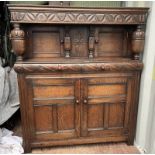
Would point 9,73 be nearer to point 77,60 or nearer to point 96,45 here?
point 77,60

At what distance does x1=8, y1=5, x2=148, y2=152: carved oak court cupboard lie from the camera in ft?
4.99

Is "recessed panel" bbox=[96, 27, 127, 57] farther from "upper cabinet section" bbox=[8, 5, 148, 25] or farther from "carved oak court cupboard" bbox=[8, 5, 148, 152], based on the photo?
"upper cabinet section" bbox=[8, 5, 148, 25]

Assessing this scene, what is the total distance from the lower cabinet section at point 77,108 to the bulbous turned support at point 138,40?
0.24 m

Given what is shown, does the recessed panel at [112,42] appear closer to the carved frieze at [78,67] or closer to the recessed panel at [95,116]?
the carved frieze at [78,67]

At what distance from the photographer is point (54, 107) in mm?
1685

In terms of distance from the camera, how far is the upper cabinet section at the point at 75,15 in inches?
56.6

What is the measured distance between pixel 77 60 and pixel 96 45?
10.2 inches

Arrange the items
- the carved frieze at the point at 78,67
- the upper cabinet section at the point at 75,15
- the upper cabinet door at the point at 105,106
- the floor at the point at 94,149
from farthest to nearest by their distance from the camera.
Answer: the floor at the point at 94,149 → the upper cabinet door at the point at 105,106 → the carved frieze at the point at 78,67 → the upper cabinet section at the point at 75,15

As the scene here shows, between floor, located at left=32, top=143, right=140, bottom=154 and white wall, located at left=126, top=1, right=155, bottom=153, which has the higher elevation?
white wall, located at left=126, top=1, right=155, bottom=153

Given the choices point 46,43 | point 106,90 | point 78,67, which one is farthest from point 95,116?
point 46,43

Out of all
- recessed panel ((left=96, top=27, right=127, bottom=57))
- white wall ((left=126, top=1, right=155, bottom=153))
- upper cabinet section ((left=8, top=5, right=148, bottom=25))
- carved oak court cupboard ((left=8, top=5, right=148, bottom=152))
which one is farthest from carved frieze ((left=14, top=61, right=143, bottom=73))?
upper cabinet section ((left=8, top=5, right=148, bottom=25))

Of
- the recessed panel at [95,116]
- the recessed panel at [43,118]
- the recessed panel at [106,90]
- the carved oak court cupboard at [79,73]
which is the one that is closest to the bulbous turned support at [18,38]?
the carved oak court cupboard at [79,73]

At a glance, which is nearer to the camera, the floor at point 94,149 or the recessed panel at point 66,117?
the recessed panel at point 66,117

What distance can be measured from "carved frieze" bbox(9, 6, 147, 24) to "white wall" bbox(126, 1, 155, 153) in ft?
0.38
